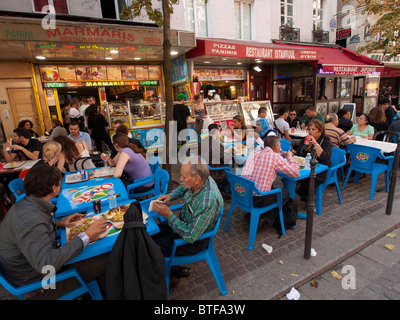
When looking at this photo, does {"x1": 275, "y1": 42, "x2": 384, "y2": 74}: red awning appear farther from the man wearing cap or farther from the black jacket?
the black jacket

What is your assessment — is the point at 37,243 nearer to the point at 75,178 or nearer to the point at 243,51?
the point at 75,178

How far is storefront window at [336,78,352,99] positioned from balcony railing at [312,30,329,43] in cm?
247

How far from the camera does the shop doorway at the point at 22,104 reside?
795cm

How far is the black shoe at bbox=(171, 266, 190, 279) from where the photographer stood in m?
2.78

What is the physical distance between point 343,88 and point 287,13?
5503 millimetres

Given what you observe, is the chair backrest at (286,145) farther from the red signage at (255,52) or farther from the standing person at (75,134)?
the standing person at (75,134)

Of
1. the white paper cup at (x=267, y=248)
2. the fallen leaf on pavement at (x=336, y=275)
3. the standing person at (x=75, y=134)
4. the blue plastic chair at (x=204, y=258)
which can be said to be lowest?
the fallen leaf on pavement at (x=336, y=275)

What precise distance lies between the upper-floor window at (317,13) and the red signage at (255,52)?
477 centimetres

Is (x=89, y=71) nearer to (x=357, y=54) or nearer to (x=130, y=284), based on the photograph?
(x=130, y=284)

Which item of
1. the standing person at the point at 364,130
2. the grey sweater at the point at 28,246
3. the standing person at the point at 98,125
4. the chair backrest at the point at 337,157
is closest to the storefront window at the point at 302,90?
the standing person at the point at 364,130

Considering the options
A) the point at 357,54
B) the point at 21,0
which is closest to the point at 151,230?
the point at 21,0

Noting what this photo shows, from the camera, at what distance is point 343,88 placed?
14.1m

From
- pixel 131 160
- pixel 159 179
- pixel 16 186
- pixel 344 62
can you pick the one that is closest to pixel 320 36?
pixel 344 62

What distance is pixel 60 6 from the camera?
26.2 feet
